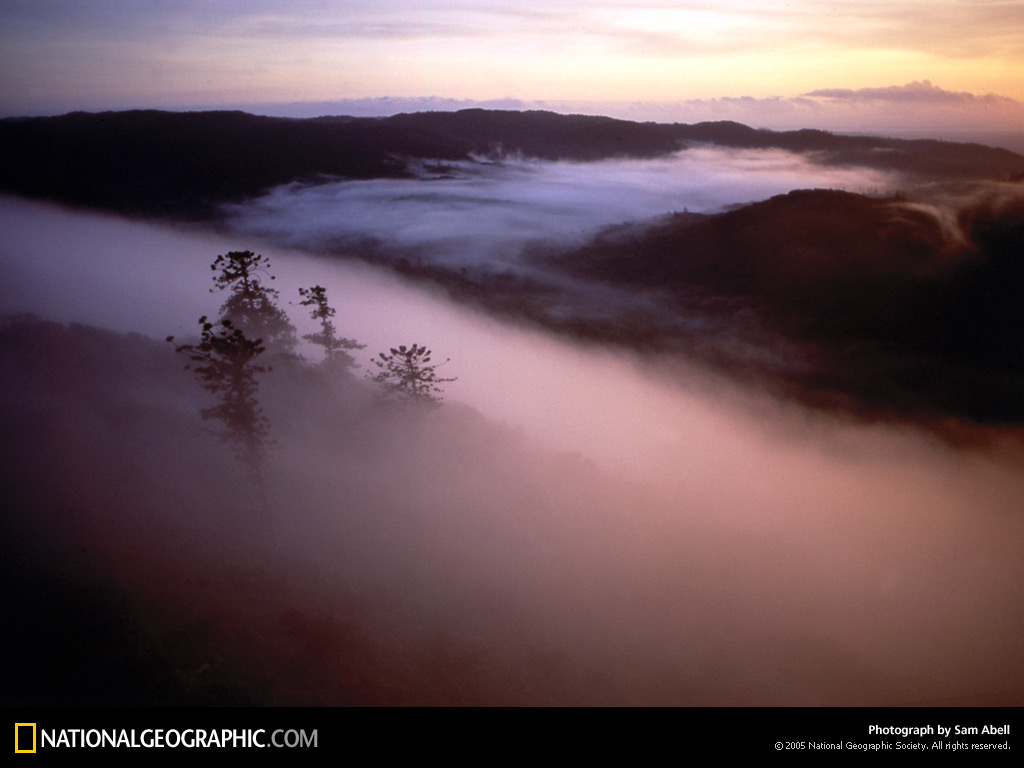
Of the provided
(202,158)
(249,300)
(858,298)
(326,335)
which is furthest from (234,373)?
(202,158)

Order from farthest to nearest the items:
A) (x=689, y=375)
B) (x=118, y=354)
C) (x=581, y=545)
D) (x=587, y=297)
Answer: (x=587, y=297)
(x=689, y=375)
(x=118, y=354)
(x=581, y=545)

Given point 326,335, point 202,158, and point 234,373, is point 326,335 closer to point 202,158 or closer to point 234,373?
point 234,373

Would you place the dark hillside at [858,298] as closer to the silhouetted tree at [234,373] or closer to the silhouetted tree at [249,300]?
the silhouetted tree at [249,300]

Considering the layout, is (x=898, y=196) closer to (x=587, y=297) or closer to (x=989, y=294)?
(x=989, y=294)

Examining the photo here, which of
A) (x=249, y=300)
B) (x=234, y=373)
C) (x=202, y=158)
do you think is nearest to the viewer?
(x=234, y=373)

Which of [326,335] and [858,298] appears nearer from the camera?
[326,335]

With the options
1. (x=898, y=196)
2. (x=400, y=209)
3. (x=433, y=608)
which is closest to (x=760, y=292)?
(x=898, y=196)

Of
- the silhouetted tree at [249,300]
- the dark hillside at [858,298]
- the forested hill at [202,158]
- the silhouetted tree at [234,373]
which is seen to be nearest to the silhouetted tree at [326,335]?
the silhouetted tree at [249,300]

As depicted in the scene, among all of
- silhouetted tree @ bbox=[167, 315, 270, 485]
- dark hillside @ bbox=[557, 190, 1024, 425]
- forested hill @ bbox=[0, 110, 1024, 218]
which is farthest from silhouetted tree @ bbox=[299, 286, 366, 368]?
forested hill @ bbox=[0, 110, 1024, 218]
